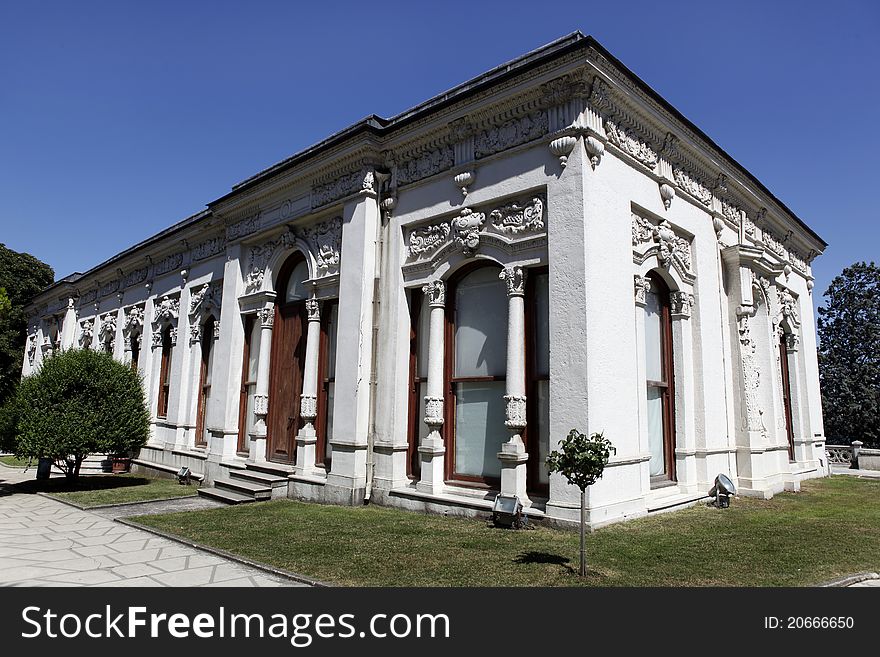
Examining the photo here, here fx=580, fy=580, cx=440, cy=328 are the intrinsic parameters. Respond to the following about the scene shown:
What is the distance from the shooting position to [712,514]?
30.9ft

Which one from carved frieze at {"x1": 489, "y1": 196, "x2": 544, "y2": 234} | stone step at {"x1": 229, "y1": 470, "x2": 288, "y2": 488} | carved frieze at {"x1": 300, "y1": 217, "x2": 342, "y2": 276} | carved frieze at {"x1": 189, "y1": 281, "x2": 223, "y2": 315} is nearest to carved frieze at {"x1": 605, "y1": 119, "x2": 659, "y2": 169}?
carved frieze at {"x1": 489, "y1": 196, "x2": 544, "y2": 234}

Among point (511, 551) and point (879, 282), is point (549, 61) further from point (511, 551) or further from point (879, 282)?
point (879, 282)

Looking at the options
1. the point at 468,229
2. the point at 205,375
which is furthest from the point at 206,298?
the point at 468,229

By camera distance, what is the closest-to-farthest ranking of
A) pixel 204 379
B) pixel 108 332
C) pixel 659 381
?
pixel 659 381
pixel 204 379
pixel 108 332

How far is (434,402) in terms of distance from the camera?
1014 cm

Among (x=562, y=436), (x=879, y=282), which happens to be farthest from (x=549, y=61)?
(x=879, y=282)

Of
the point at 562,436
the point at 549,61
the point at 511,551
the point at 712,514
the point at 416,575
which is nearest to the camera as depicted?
the point at 416,575

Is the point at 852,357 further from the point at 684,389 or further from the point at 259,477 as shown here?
the point at 259,477

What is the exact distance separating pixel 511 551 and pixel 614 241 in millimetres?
4963

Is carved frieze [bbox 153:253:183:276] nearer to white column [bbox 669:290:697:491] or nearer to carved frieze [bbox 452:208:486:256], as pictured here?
carved frieze [bbox 452:208:486:256]

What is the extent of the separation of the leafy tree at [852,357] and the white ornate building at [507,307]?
1750cm

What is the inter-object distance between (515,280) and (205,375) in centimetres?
1131

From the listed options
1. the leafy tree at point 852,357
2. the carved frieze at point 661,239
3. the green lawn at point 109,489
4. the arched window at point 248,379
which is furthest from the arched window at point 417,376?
the leafy tree at point 852,357

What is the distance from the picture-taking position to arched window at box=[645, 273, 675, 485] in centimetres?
1050
